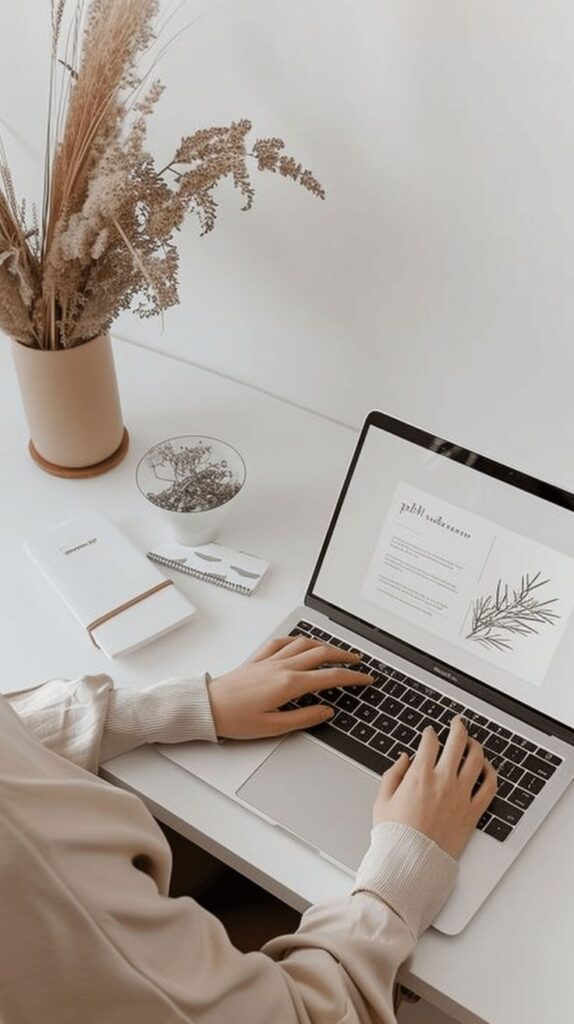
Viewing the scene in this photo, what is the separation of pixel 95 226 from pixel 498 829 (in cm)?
70

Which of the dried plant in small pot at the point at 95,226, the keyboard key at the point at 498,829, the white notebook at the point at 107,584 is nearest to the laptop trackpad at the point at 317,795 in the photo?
the keyboard key at the point at 498,829

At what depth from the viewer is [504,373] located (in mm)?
1244

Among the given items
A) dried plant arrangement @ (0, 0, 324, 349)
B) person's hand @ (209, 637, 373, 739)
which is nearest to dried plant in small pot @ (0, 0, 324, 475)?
dried plant arrangement @ (0, 0, 324, 349)

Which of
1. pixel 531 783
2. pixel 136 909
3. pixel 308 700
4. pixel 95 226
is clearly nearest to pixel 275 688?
pixel 308 700

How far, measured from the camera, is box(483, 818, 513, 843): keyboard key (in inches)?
38.3

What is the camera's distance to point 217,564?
48.9 inches

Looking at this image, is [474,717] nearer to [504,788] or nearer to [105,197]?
[504,788]

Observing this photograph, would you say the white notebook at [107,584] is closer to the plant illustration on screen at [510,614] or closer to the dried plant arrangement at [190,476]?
the dried plant arrangement at [190,476]

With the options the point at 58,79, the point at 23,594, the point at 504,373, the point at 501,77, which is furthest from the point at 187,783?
the point at 58,79

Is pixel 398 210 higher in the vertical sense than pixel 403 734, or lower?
higher

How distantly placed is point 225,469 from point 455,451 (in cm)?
33

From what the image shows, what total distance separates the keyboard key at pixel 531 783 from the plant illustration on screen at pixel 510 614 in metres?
0.12

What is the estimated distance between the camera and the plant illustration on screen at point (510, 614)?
1.04 metres

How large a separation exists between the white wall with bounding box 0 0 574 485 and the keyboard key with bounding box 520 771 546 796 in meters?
0.39
